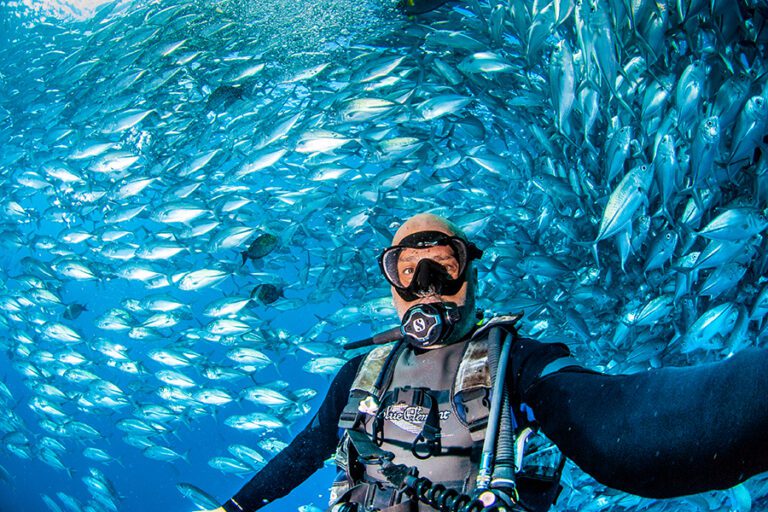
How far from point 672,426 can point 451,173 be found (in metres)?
5.97

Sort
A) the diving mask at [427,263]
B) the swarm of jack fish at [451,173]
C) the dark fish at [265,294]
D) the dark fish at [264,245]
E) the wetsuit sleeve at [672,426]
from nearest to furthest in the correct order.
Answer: the wetsuit sleeve at [672,426] → the diving mask at [427,263] → the swarm of jack fish at [451,173] → the dark fish at [264,245] → the dark fish at [265,294]

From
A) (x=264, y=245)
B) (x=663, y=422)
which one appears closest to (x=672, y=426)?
(x=663, y=422)

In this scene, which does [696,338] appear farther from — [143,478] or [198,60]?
[143,478]

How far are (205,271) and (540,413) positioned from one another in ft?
21.4

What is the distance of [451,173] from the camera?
21.9 feet

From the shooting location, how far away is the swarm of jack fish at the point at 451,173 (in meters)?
3.77

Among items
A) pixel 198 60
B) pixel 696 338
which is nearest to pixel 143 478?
pixel 198 60

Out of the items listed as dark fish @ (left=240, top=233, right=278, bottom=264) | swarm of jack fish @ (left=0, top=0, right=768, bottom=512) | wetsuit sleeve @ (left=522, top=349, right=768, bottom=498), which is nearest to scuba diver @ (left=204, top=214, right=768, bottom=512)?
wetsuit sleeve @ (left=522, top=349, right=768, bottom=498)

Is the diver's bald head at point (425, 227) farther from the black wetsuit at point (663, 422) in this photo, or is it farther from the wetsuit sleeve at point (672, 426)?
the wetsuit sleeve at point (672, 426)

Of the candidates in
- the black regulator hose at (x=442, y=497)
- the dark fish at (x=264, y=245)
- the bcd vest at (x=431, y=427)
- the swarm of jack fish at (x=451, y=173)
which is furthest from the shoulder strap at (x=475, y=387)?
the dark fish at (x=264, y=245)

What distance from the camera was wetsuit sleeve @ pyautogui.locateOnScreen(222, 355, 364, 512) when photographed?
2211 mm

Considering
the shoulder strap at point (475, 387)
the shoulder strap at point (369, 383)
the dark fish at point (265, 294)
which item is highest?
the shoulder strap at point (475, 387)

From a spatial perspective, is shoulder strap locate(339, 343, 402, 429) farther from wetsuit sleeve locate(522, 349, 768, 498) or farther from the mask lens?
wetsuit sleeve locate(522, 349, 768, 498)

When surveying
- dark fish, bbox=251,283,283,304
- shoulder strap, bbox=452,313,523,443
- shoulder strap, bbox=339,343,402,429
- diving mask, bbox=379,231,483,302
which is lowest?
dark fish, bbox=251,283,283,304
